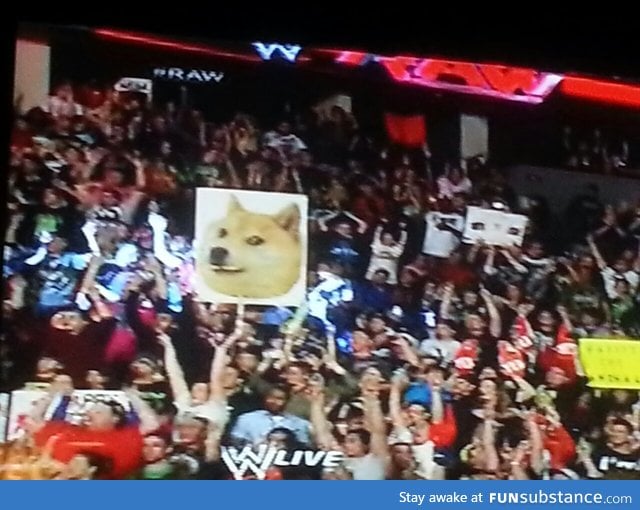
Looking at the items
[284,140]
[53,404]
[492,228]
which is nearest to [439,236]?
[492,228]

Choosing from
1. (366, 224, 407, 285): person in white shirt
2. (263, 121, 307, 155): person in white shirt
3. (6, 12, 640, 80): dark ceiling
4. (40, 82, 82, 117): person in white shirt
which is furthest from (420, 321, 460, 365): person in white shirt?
(40, 82, 82, 117): person in white shirt

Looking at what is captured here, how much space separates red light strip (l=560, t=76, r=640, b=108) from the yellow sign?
1.28ft

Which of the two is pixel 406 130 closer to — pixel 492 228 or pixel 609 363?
pixel 492 228

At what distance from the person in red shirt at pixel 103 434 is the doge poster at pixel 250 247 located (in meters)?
0.20

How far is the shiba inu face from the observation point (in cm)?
151

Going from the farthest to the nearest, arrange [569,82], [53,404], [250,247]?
[569,82], [250,247], [53,404]

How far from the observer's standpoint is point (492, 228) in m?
1.60

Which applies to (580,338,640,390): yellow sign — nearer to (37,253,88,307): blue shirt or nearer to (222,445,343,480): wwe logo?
(222,445,343,480): wwe logo

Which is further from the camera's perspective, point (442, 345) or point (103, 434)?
point (442, 345)

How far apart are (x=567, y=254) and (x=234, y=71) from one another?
590 mm

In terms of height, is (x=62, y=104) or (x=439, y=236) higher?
(x=62, y=104)

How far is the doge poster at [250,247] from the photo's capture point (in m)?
1.51

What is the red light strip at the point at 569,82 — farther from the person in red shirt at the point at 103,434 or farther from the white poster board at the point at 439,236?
the person in red shirt at the point at 103,434

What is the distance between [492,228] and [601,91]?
303mm
